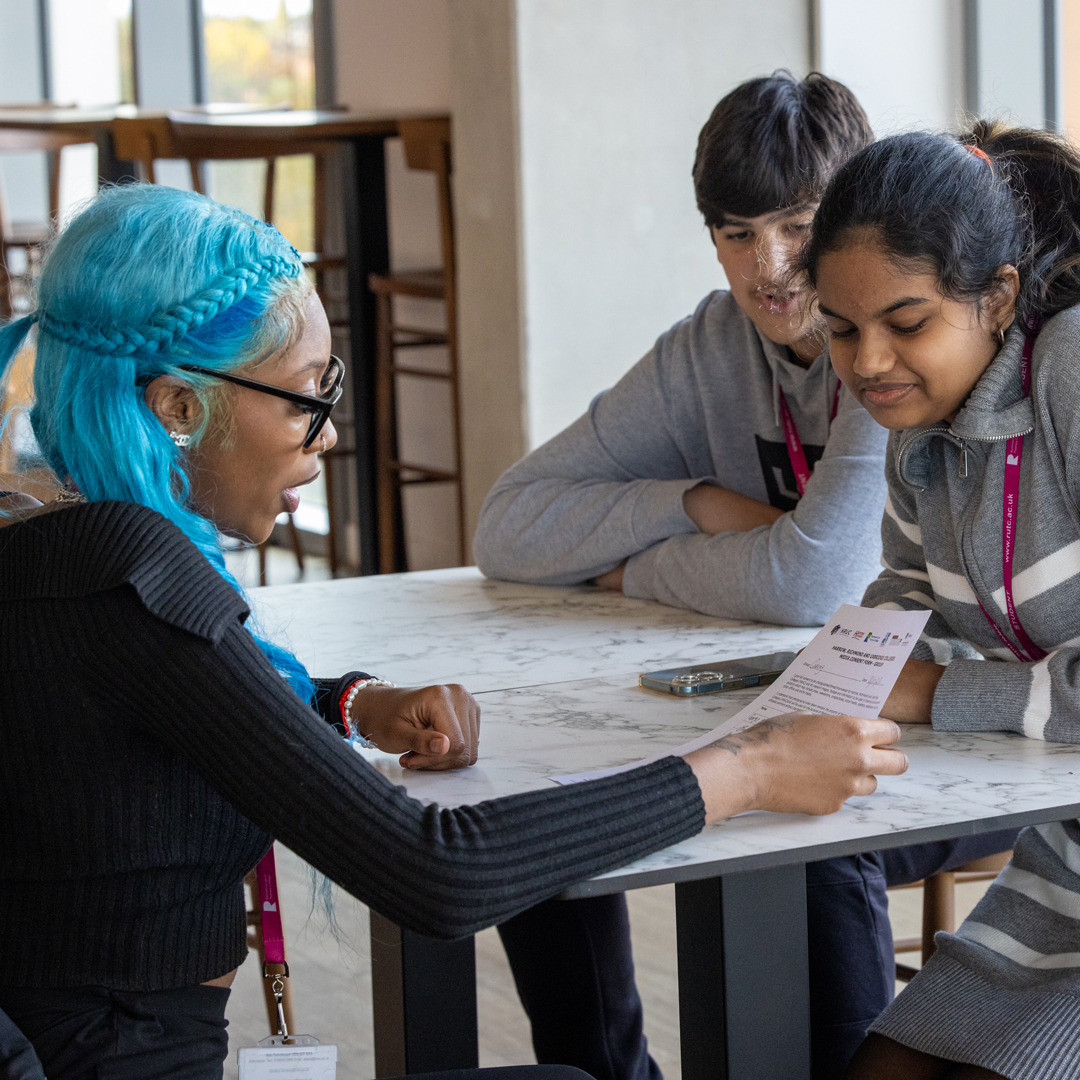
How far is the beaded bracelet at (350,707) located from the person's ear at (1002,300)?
2.27 feet

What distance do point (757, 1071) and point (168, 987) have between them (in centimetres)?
46

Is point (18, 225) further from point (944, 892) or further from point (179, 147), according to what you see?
point (944, 892)

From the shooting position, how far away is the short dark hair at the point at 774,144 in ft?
6.04

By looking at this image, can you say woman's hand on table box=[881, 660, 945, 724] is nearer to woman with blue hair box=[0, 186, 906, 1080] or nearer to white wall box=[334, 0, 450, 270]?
woman with blue hair box=[0, 186, 906, 1080]

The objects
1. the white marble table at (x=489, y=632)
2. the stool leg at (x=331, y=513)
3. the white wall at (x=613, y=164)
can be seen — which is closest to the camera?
the white marble table at (x=489, y=632)

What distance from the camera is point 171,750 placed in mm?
1032

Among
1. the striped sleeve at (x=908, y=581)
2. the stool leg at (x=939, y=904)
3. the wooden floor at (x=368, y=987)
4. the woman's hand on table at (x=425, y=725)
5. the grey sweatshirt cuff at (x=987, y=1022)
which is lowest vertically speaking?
the wooden floor at (x=368, y=987)

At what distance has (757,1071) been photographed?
3.76 feet

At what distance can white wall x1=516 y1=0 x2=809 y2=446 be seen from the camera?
3443mm

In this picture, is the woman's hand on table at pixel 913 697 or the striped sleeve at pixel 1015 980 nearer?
the striped sleeve at pixel 1015 980

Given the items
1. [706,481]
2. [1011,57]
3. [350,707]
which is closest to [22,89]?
[1011,57]

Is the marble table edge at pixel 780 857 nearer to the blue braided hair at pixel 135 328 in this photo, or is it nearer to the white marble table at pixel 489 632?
the blue braided hair at pixel 135 328

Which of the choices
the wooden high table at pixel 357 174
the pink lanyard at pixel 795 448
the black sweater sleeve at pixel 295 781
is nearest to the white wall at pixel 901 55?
the wooden high table at pixel 357 174

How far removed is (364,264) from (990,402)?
3.57 meters
